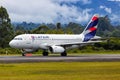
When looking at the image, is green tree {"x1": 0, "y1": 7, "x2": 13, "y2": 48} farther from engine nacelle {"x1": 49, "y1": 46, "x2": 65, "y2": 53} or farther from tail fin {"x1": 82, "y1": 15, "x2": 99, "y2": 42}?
engine nacelle {"x1": 49, "y1": 46, "x2": 65, "y2": 53}

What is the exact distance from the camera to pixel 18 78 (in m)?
33.5

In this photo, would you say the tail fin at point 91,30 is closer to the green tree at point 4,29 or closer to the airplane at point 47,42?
the airplane at point 47,42

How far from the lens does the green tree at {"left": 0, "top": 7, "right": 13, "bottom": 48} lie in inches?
4867

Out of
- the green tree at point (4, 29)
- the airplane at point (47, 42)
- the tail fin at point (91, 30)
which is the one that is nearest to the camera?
the airplane at point (47, 42)

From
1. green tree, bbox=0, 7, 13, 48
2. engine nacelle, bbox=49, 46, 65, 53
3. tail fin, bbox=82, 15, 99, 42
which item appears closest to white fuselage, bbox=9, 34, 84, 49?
engine nacelle, bbox=49, 46, 65, 53

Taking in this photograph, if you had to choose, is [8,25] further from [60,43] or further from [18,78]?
[18,78]

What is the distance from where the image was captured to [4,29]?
126938 millimetres

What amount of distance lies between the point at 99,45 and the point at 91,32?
84.5 feet

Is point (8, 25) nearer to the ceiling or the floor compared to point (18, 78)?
nearer to the ceiling

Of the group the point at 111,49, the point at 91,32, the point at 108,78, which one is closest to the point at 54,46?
the point at 91,32

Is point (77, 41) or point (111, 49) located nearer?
point (77, 41)

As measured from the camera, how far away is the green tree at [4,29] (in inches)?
4867

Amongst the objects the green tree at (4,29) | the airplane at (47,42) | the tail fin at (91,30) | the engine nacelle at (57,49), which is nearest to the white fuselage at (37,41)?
the airplane at (47,42)

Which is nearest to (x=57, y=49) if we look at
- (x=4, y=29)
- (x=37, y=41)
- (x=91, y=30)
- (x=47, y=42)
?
(x=47, y=42)
